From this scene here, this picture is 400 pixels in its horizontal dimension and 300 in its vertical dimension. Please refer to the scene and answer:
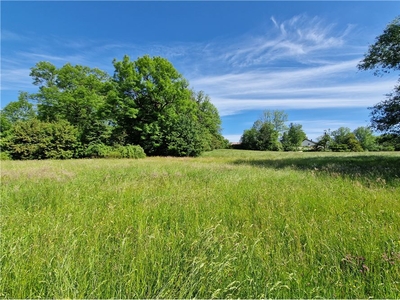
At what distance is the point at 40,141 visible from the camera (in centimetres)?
2058

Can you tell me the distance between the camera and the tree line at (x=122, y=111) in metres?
23.3

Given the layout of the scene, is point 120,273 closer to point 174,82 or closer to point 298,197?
point 298,197

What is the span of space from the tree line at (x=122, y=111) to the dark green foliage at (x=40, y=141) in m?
0.11

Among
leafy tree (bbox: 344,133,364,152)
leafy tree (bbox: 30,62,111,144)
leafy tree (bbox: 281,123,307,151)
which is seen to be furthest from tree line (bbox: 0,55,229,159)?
leafy tree (bbox: 344,133,364,152)

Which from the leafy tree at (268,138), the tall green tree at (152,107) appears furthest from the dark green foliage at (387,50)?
the leafy tree at (268,138)

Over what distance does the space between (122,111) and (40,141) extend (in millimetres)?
10286

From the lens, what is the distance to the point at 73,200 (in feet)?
13.0

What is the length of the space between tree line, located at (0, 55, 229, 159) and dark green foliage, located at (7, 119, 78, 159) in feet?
0.36

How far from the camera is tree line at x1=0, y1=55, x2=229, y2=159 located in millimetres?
23312

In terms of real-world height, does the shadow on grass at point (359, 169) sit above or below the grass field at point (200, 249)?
above

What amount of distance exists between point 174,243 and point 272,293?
115cm

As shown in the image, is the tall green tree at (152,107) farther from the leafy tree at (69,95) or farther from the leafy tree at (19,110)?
the leafy tree at (19,110)

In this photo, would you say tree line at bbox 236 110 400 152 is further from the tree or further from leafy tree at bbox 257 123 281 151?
the tree

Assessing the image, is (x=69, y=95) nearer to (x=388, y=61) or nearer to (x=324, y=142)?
(x=388, y=61)
